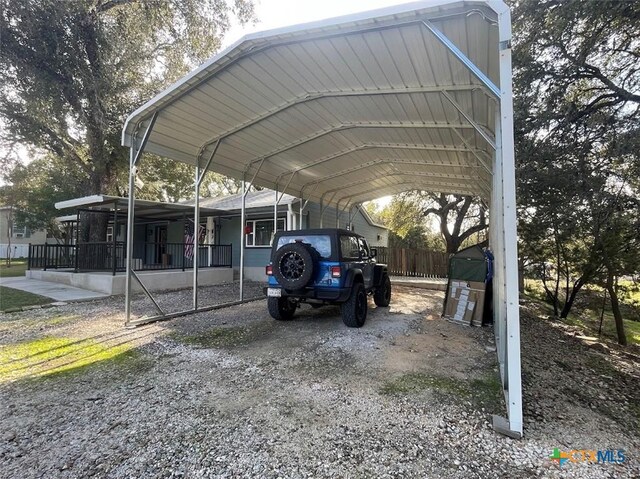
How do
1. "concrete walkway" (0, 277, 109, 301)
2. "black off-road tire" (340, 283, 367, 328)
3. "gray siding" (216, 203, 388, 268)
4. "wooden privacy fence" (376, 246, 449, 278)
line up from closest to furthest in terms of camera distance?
"black off-road tire" (340, 283, 367, 328) < "concrete walkway" (0, 277, 109, 301) < "gray siding" (216, 203, 388, 268) < "wooden privacy fence" (376, 246, 449, 278)

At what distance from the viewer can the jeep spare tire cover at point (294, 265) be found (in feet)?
17.9

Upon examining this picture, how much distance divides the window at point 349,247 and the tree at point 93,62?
10428 mm

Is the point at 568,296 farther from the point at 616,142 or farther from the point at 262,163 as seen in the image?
the point at 262,163

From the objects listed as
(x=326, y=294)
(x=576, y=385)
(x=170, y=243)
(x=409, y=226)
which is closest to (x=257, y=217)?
(x=170, y=243)

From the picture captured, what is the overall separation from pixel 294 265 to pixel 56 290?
29.1 feet

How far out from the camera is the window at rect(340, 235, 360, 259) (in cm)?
595

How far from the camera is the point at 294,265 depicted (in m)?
5.63

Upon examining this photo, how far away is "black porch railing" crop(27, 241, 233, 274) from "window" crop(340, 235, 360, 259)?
21.9 feet

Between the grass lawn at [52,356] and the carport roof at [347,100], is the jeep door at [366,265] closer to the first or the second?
the carport roof at [347,100]

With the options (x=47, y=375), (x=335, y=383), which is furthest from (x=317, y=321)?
(x=47, y=375)

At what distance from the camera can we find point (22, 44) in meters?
9.71

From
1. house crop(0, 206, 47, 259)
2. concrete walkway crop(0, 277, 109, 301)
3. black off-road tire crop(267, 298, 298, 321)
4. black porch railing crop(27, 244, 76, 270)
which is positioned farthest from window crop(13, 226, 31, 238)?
black off-road tire crop(267, 298, 298, 321)

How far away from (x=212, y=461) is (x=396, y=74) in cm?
513

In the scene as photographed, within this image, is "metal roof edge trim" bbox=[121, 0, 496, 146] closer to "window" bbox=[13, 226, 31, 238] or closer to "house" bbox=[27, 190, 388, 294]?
"house" bbox=[27, 190, 388, 294]
